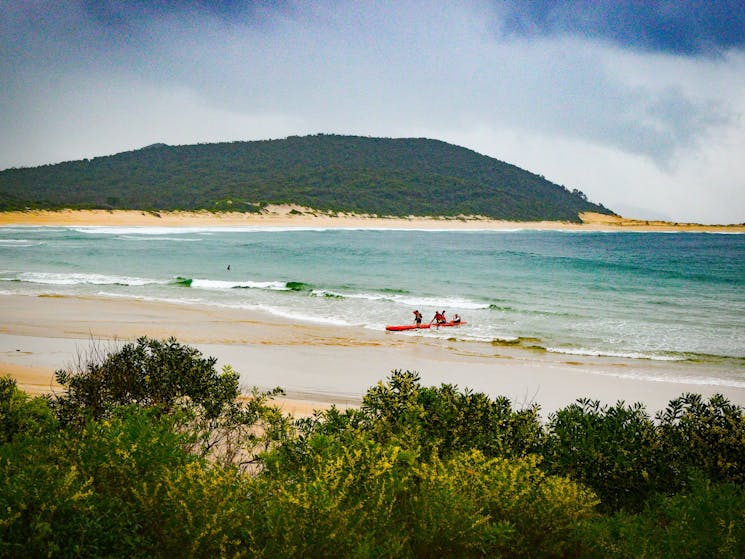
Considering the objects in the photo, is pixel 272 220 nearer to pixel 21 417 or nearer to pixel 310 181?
pixel 310 181

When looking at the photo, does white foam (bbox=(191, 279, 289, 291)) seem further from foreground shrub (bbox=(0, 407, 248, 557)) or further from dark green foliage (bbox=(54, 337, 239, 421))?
foreground shrub (bbox=(0, 407, 248, 557))

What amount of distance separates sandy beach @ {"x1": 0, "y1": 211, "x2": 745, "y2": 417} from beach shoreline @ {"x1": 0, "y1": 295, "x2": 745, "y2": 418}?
3 centimetres

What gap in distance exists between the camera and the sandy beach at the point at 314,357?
36.2 ft

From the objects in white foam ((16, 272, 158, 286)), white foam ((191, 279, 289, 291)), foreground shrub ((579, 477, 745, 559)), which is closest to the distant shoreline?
white foam ((16, 272, 158, 286))

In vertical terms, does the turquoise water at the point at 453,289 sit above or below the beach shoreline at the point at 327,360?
above

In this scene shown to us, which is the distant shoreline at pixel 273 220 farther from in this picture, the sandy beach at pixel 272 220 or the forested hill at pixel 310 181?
the forested hill at pixel 310 181

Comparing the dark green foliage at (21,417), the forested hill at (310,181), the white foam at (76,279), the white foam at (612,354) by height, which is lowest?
the white foam at (612,354)

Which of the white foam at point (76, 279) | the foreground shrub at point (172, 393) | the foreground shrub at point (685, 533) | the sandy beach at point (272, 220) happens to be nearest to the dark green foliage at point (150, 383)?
the foreground shrub at point (172, 393)

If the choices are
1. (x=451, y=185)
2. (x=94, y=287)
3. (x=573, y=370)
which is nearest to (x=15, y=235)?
(x=94, y=287)

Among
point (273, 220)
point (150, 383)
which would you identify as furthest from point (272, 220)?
point (150, 383)

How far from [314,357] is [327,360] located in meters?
0.44

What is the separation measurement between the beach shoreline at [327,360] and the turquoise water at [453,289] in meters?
1.50

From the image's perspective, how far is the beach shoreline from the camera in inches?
431

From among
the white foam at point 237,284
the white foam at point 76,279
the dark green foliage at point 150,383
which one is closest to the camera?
the dark green foliage at point 150,383
